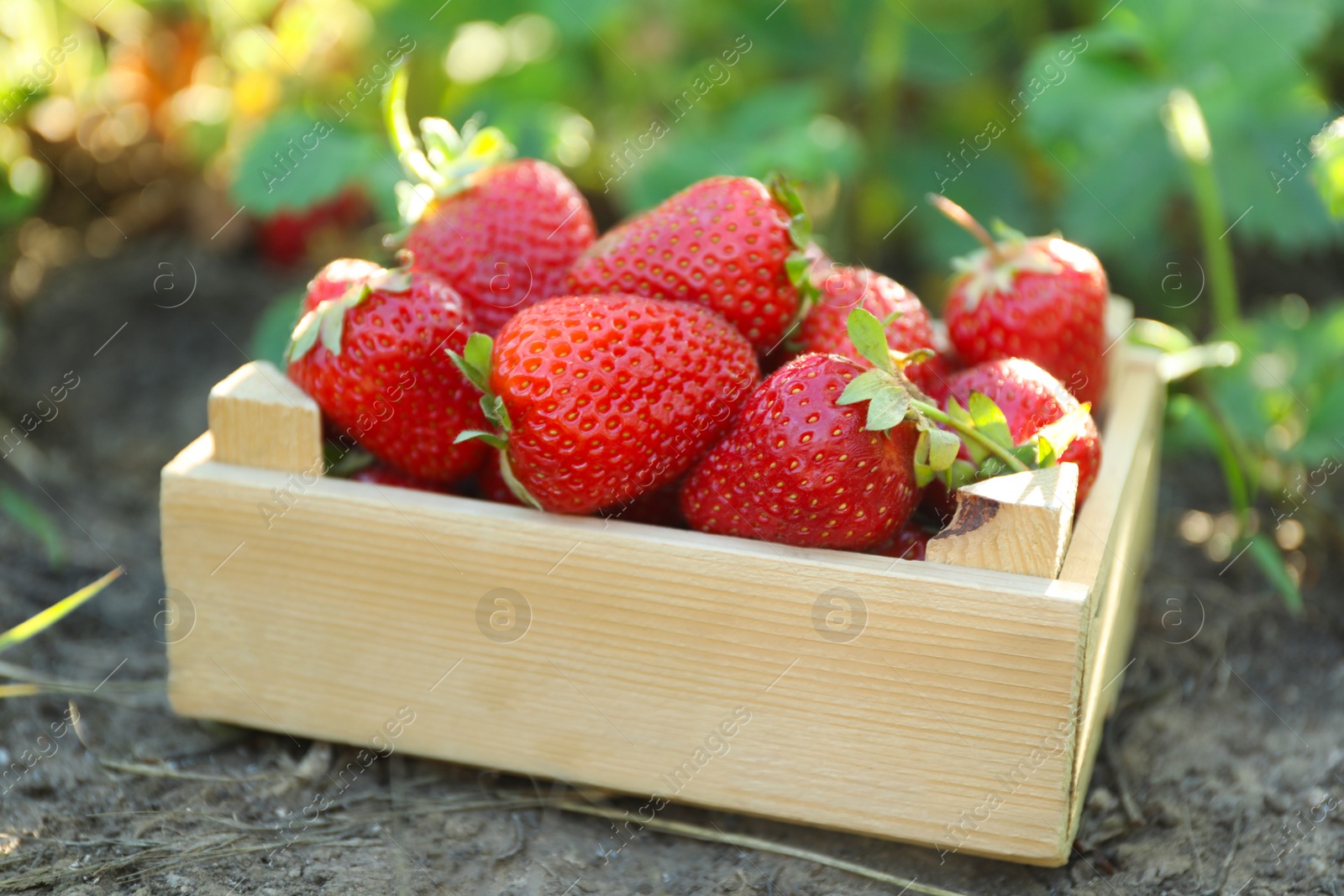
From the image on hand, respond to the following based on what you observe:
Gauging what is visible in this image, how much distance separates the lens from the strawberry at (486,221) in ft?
4.22

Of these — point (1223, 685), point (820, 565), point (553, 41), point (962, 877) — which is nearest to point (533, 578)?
point (820, 565)

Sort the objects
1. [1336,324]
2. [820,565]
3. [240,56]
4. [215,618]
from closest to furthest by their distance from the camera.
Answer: [820,565] → [215,618] → [1336,324] → [240,56]

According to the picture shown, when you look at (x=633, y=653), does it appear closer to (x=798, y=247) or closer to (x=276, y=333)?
(x=798, y=247)

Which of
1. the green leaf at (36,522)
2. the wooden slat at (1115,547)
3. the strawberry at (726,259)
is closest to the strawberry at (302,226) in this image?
the green leaf at (36,522)

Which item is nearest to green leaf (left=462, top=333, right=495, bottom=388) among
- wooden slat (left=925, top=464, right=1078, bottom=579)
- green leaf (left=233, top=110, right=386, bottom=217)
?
wooden slat (left=925, top=464, right=1078, bottom=579)

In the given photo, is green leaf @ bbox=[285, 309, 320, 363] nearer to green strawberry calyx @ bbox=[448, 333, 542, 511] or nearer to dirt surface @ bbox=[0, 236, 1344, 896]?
green strawberry calyx @ bbox=[448, 333, 542, 511]

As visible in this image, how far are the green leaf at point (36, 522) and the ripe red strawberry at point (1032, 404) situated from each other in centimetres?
119

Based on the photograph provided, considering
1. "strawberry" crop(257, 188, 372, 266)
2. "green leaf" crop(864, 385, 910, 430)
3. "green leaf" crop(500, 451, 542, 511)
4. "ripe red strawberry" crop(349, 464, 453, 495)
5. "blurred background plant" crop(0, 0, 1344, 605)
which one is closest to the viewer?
"green leaf" crop(864, 385, 910, 430)

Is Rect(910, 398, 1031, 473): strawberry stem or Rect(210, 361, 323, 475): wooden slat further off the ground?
Rect(210, 361, 323, 475): wooden slat

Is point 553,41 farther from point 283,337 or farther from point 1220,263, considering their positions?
point 1220,263

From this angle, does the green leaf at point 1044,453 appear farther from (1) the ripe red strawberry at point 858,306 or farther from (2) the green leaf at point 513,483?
(2) the green leaf at point 513,483

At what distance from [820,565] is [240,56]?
5.85ft

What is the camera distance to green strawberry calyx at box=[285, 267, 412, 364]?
115cm

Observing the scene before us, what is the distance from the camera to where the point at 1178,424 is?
176 cm
